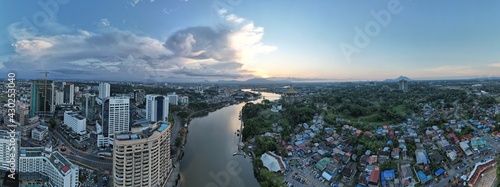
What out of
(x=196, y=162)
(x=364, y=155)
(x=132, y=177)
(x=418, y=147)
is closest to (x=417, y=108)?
(x=418, y=147)

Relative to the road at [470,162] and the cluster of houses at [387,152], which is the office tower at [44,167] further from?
the road at [470,162]

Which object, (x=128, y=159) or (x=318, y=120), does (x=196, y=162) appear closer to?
(x=128, y=159)

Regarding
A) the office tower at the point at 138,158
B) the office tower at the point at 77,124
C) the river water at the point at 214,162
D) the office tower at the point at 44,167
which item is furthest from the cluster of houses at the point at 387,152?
the office tower at the point at 77,124

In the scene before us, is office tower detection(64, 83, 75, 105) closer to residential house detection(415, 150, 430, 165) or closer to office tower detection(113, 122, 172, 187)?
office tower detection(113, 122, 172, 187)

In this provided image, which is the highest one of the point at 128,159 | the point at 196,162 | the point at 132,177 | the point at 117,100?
the point at 117,100

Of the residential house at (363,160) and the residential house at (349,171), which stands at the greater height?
the residential house at (363,160)

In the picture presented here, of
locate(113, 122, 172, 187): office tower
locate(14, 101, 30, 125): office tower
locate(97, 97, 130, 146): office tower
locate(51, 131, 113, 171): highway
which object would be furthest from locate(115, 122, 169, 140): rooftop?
locate(14, 101, 30, 125): office tower
